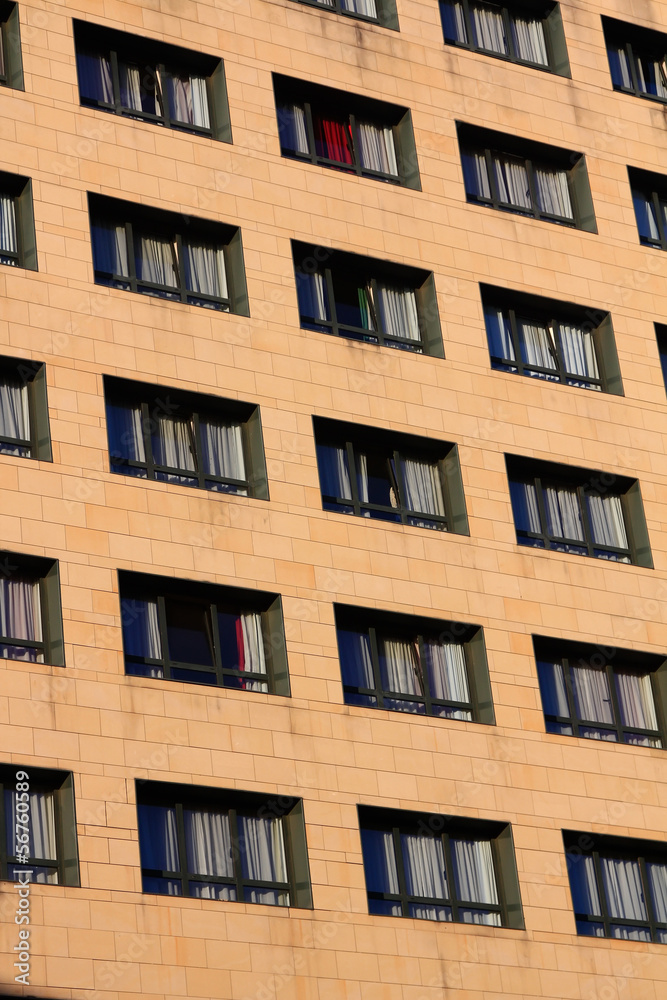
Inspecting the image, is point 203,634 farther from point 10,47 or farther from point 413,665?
point 10,47

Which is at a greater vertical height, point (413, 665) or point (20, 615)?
point (20, 615)

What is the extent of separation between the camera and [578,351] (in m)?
43.7

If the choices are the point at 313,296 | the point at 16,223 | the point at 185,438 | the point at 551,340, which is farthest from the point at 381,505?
the point at 16,223

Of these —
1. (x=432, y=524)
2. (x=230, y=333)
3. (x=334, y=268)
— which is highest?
(x=334, y=268)

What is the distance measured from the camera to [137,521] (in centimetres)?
3531

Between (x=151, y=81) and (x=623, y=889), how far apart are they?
19.8m

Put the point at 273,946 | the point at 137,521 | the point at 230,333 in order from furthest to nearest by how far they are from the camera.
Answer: the point at 230,333
the point at 137,521
the point at 273,946

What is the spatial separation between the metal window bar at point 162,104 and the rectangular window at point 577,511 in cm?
1000

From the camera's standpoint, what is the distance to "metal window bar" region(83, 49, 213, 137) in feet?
131

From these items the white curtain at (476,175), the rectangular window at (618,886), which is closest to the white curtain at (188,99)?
the white curtain at (476,175)

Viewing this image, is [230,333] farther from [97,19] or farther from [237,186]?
[97,19]

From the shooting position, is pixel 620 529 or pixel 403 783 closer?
pixel 403 783

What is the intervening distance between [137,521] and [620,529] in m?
12.2

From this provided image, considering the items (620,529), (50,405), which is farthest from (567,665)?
(50,405)
